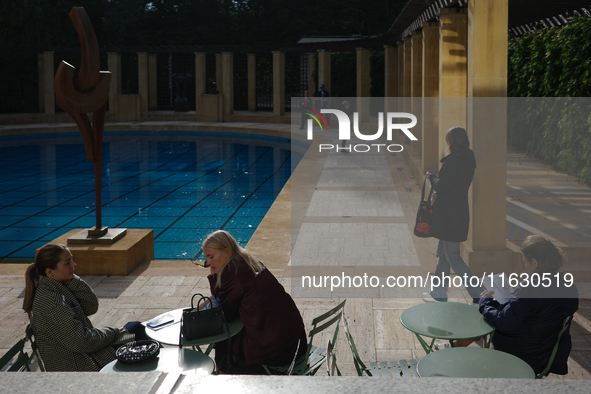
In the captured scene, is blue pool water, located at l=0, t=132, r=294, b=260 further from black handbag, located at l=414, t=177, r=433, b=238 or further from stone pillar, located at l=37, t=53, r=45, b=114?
stone pillar, located at l=37, t=53, r=45, b=114

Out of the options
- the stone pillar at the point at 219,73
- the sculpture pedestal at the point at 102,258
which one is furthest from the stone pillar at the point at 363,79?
the sculpture pedestal at the point at 102,258

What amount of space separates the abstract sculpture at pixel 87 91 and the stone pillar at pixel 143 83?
24882 mm

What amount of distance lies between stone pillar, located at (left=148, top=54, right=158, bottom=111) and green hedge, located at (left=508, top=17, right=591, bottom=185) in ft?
68.9

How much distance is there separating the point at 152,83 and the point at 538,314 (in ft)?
104

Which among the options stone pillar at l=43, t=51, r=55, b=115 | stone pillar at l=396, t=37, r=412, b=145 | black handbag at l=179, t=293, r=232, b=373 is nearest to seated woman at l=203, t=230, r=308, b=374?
black handbag at l=179, t=293, r=232, b=373

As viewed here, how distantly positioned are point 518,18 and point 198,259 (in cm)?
1011

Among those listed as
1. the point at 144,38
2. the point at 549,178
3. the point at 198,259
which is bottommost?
the point at 198,259

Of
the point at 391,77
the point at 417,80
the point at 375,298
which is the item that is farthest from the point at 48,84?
the point at 375,298

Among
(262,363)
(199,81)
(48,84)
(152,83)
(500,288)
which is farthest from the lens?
(152,83)

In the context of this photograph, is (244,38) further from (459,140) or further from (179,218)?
(459,140)

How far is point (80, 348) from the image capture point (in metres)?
4.17

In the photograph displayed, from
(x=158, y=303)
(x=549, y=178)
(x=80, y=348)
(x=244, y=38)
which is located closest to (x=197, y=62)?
(x=244, y=38)

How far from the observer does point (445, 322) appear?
4344mm

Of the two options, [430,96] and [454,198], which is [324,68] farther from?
[454,198]
